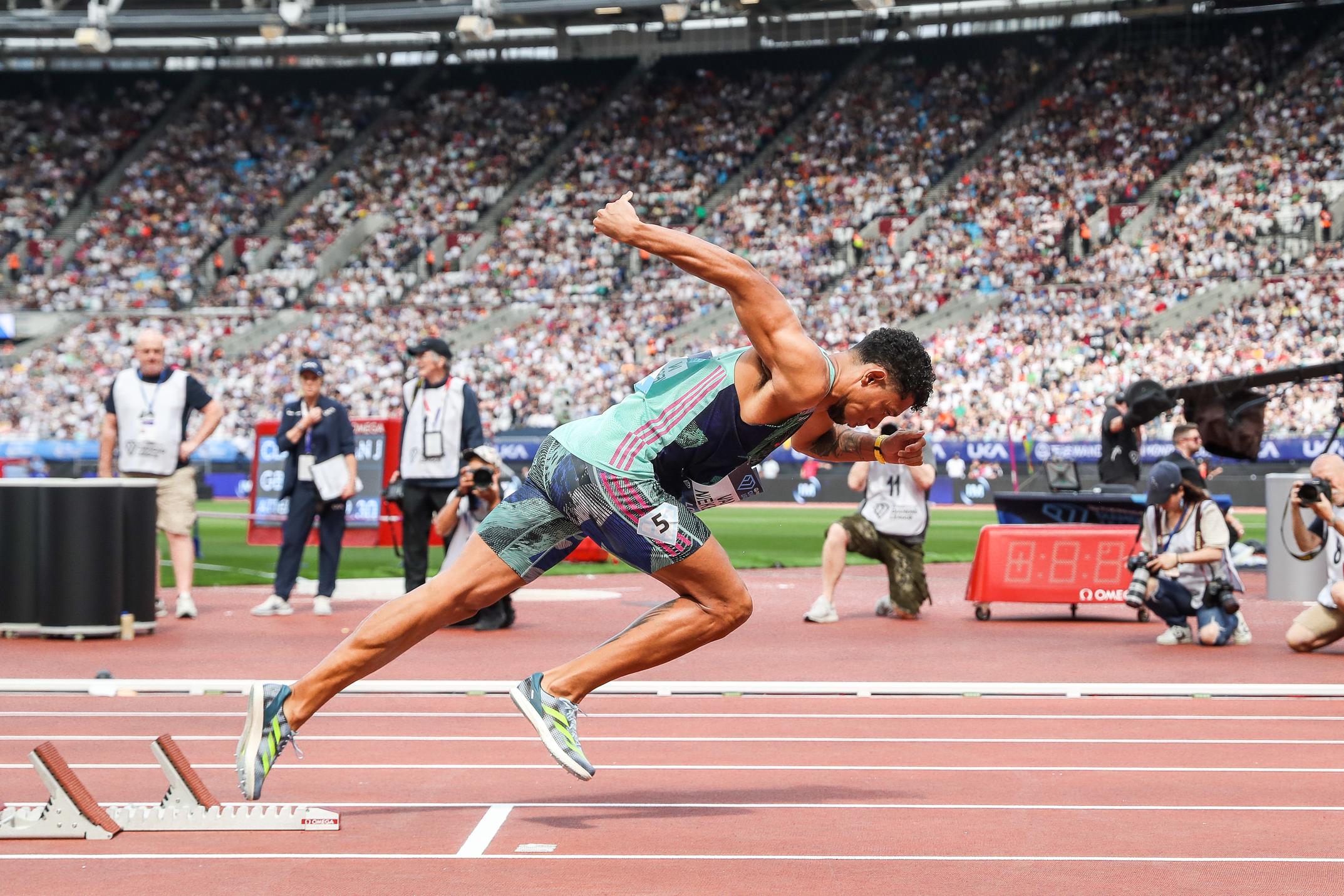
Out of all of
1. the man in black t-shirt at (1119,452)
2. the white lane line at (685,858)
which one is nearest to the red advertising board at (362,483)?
the man in black t-shirt at (1119,452)

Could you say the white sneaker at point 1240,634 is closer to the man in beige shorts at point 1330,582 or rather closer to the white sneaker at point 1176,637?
the white sneaker at point 1176,637

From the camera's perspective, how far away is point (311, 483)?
1212cm

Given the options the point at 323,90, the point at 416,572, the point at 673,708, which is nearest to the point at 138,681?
the point at 673,708

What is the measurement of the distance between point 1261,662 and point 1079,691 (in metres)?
2.39

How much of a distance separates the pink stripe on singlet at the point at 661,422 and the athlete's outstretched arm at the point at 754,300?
291 mm

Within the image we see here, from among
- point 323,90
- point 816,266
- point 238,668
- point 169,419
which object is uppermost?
point 323,90

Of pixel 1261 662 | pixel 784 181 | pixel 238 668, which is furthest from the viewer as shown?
pixel 784 181

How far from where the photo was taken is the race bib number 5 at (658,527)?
5094 millimetres

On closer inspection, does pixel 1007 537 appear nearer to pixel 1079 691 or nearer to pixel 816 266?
pixel 1079 691

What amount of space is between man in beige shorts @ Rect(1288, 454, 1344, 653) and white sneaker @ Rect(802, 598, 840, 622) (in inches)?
140

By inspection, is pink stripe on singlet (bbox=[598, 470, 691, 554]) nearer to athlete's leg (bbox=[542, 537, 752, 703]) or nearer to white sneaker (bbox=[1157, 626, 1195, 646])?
athlete's leg (bbox=[542, 537, 752, 703])

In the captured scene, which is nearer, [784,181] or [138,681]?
[138,681]

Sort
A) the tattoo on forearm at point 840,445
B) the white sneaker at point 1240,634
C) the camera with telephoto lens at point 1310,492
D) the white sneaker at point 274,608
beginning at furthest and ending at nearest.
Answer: the white sneaker at point 274,608, the white sneaker at point 1240,634, the camera with telephoto lens at point 1310,492, the tattoo on forearm at point 840,445

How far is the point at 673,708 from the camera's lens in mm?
7762
